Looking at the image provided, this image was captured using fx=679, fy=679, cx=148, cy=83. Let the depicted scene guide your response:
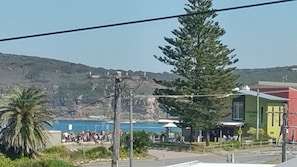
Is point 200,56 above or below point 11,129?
above

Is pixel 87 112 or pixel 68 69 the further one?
pixel 68 69

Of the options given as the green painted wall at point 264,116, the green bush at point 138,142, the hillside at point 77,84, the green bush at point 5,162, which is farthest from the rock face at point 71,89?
the green bush at point 5,162

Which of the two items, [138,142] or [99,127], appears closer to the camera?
[138,142]

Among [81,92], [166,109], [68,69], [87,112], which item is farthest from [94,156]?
[68,69]

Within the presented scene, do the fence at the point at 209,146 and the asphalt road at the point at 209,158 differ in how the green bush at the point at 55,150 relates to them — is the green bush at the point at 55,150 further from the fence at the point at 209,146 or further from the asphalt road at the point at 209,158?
the fence at the point at 209,146

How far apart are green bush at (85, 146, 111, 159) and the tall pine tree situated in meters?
13.6

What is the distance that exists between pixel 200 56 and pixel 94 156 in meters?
17.5

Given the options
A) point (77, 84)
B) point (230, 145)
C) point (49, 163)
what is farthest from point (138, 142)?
point (77, 84)

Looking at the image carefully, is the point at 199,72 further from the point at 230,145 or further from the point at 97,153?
the point at 97,153

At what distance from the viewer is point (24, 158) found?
134 feet

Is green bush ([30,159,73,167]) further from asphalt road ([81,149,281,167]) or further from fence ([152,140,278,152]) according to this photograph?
fence ([152,140,278,152])

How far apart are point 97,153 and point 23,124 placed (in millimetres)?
8207

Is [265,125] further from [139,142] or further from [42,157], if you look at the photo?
[42,157]

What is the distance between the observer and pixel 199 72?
61.2 m
